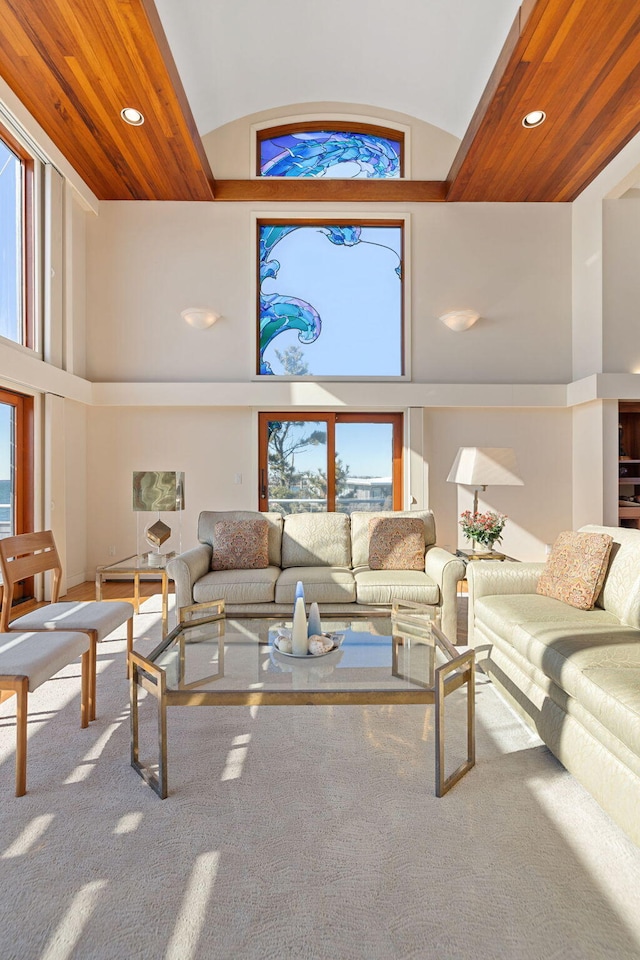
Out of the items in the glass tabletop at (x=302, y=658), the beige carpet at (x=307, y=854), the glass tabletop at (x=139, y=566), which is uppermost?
the glass tabletop at (x=139, y=566)

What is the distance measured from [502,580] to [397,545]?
103 centimetres

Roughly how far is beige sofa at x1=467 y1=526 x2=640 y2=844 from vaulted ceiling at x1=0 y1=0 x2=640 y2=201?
11.1 ft

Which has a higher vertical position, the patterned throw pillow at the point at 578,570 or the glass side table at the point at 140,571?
the patterned throw pillow at the point at 578,570

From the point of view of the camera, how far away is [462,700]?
2.79 metres

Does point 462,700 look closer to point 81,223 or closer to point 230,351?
point 230,351

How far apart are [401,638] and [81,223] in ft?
18.4

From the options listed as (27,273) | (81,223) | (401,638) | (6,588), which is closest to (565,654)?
(401,638)

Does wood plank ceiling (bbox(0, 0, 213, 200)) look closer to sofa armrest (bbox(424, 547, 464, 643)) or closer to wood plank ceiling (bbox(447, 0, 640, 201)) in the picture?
wood plank ceiling (bbox(447, 0, 640, 201))

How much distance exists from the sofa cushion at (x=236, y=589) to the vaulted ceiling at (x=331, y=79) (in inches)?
146

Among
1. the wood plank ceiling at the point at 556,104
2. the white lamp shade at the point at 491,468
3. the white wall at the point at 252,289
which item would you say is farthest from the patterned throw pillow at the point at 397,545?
the wood plank ceiling at the point at 556,104

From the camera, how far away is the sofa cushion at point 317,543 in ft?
14.0

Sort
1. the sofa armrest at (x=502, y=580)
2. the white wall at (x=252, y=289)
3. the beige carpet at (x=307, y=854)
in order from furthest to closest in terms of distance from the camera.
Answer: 1. the white wall at (x=252, y=289)
2. the sofa armrest at (x=502, y=580)
3. the beige carpet at (x=307, y=854)

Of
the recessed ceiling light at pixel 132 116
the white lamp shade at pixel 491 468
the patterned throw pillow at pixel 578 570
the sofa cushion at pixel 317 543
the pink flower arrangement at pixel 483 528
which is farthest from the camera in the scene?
the recessed ceiling light at pixel 132 116

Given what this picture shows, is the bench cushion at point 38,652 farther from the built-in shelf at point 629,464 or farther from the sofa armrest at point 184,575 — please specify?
the built-in shelf at point 629,464
